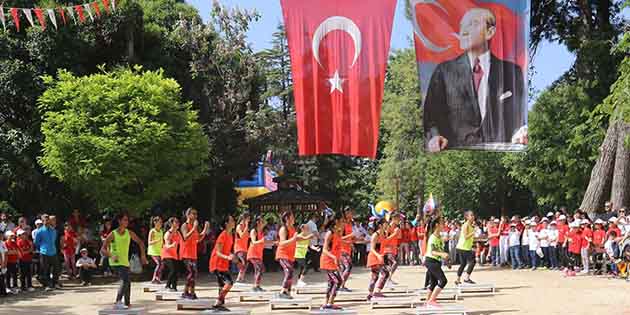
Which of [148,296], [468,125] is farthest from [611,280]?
[148,296]

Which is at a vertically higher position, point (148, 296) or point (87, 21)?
point (87, 21)

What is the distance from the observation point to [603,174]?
88.3 feet

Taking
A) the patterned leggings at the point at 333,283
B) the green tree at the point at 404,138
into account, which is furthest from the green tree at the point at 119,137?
the green tree at the point at 404,138

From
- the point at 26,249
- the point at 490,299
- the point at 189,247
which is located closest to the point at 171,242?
the point at 189,247

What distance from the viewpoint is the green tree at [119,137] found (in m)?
21.8

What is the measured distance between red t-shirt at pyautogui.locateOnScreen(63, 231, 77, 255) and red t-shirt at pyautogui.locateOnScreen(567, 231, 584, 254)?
1413 centimetres

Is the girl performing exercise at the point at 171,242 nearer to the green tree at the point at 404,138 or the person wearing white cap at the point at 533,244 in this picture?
the person wearing white cap at the point at 533,244

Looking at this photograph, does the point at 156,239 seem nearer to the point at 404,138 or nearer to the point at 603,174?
the point at 603,174

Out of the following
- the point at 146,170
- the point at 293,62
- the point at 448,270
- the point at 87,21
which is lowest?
the point at 448,270

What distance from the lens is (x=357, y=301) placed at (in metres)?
16.7

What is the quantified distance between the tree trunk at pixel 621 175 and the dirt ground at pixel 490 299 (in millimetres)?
4875

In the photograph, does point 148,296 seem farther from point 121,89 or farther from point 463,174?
point 463,174

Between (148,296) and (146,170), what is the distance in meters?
5.42

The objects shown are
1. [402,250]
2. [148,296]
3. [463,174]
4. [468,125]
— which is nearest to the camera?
[148,296]
